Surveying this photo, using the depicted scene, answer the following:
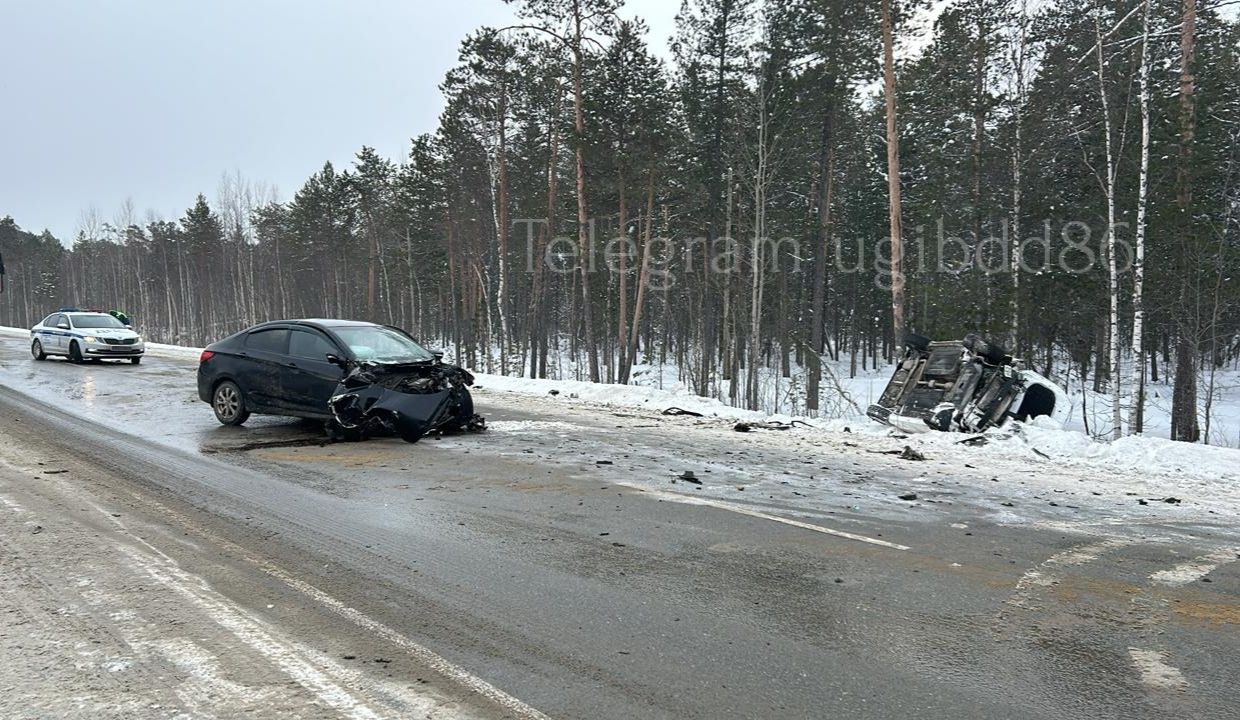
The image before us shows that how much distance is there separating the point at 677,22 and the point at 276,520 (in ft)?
82.7

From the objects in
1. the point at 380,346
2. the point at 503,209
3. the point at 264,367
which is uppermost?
the point at 503,209

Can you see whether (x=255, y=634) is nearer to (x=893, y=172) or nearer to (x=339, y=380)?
(x=339, y=380)

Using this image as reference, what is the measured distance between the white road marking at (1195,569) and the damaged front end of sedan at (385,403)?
25.3 feet

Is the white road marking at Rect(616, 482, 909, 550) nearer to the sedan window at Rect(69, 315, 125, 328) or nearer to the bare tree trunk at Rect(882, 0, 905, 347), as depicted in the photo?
the bare tree trunk at Rect(882, 0, 905, 347)

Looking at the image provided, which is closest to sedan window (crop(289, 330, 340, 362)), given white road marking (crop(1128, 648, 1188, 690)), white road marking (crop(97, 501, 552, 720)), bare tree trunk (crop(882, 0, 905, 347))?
white road marking (crop(97, 501, 552, 720))

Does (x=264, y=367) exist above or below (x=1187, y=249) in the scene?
below

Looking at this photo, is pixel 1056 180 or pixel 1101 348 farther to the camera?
pixel 1101 348

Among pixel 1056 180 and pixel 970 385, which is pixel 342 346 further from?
pixel 1056 180

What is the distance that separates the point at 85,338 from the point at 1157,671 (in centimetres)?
2482

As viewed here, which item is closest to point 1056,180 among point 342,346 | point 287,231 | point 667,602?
point 342,346

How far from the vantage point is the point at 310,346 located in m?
9.83

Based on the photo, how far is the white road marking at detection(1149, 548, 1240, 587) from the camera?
4.52 metres

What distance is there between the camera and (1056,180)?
22344mm

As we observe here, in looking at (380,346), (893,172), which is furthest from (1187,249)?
(380,346)
